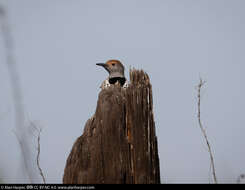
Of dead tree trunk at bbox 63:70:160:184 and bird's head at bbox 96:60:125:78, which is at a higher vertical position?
bird's head at bbox 96:60:125:78

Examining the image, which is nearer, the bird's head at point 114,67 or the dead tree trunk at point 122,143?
the dead tree trunk at point 122,143

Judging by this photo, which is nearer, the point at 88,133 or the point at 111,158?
the point at 111,158

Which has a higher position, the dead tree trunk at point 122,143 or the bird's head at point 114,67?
the bird's head at point 114,67

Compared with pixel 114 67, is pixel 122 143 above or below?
below

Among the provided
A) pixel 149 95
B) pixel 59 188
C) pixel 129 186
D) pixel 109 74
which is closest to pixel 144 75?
pixel 149 95

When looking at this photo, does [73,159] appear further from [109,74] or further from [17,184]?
[109,74]

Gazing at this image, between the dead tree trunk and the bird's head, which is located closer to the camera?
the dead tree trunk

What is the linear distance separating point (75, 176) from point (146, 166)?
3.17 feet

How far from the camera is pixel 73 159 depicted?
4543mm

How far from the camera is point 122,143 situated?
4.14 metres

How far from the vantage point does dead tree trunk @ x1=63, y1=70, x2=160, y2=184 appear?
13.3ft

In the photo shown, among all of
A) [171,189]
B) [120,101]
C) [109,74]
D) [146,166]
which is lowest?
[171,189]

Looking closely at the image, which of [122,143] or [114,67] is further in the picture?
[114,67]

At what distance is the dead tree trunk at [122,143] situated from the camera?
4.05 metres
